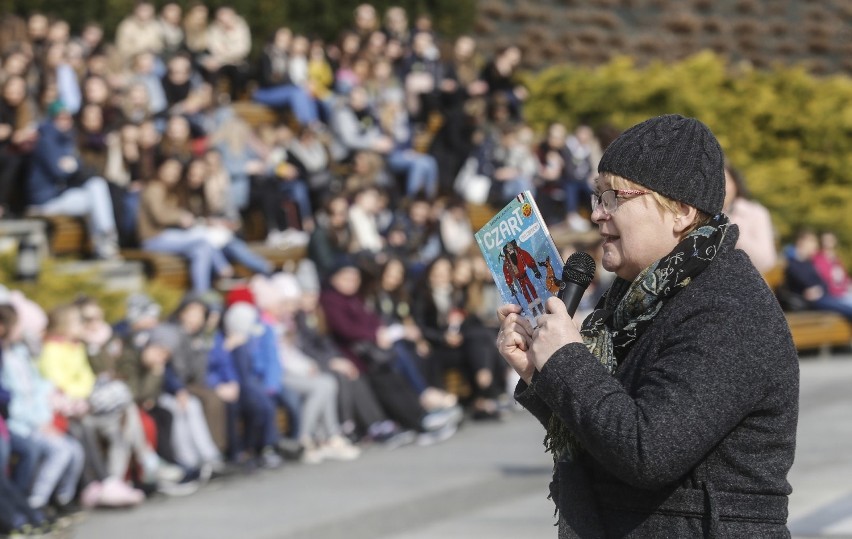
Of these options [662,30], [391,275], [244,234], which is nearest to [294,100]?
[244,234]

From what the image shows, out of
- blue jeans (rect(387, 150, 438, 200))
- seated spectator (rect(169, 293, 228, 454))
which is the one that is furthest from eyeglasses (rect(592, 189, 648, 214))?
blue jeans (rect(387, 150, 438, 200))

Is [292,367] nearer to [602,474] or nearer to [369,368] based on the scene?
[369,368]

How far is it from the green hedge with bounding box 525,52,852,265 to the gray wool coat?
1807 cm

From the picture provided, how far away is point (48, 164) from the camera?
1316 centimetres

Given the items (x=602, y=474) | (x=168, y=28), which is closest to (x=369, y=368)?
(x=168, y=28)

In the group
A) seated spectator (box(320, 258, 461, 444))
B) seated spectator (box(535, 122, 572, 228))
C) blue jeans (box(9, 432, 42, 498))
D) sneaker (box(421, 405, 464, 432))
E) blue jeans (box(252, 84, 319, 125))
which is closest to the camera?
blue jeans (box(9, 432, 42, 498))

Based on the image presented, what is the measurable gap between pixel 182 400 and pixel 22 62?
16.5 feet

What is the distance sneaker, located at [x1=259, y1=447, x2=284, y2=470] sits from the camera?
10906 mm

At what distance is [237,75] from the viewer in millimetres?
17844

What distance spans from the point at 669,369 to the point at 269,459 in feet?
27.0

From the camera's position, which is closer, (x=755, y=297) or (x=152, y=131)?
(x=755, y=297)

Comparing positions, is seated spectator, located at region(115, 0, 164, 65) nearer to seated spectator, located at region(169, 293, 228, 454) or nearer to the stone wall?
seated spectator, located at region(169, 293, 228, 454)

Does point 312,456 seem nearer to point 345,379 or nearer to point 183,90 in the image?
point 345,379

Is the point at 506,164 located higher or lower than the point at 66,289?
lower
